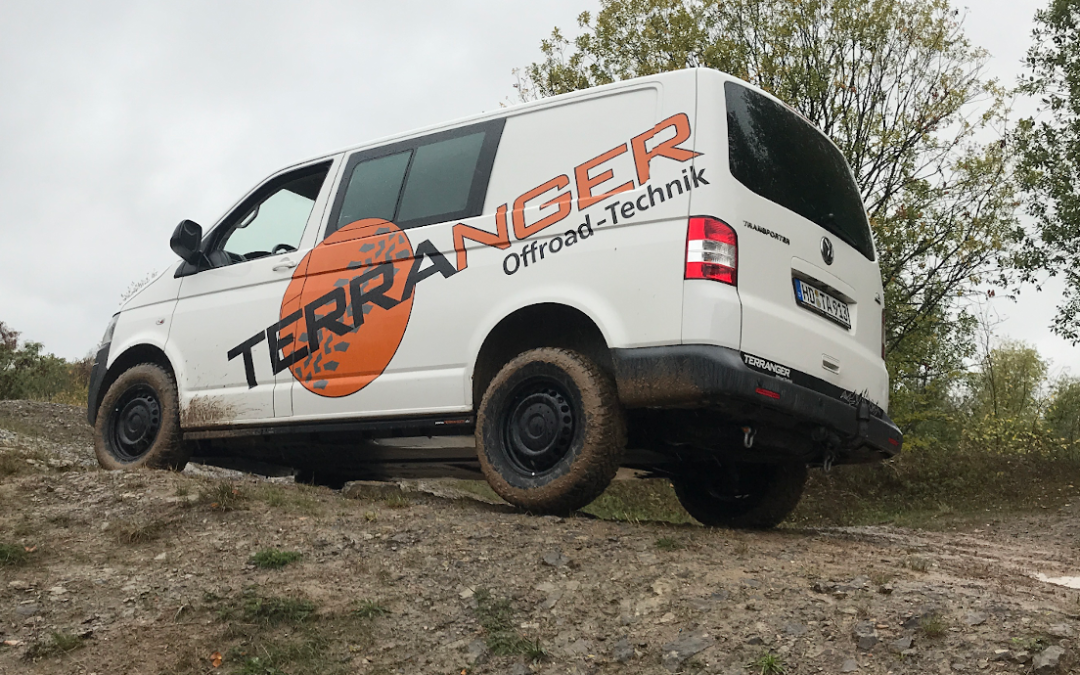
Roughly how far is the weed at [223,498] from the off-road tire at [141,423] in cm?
129

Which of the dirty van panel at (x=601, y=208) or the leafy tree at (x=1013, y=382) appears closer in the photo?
the dirty van panel at (x=601, y=208)

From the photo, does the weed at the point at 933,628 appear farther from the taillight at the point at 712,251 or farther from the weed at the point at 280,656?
the weed at the point at 280,656

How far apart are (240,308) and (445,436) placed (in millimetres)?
1799

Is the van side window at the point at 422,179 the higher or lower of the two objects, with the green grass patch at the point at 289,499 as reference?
higher

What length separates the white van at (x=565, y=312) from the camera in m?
4.35

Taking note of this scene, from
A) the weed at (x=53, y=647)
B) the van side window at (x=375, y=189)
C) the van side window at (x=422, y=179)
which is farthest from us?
the van side window at (x=375, y=189)

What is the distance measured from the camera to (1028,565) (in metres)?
5.64

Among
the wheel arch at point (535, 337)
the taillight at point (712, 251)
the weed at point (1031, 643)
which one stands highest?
the taillight at point (712, 251)

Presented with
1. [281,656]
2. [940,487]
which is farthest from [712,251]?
[940,487]

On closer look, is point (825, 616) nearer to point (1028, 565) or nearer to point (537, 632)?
point (537, 632)

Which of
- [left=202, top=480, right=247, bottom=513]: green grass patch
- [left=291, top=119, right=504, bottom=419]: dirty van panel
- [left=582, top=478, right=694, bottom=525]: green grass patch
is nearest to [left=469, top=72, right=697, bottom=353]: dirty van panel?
[left=291, top=119, right=504, bottom=419]: dirty van panel

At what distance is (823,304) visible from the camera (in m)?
4.79

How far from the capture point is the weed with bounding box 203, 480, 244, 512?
4922mm

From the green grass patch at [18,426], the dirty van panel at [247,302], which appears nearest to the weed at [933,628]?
the dirty van panel at [247,302]
